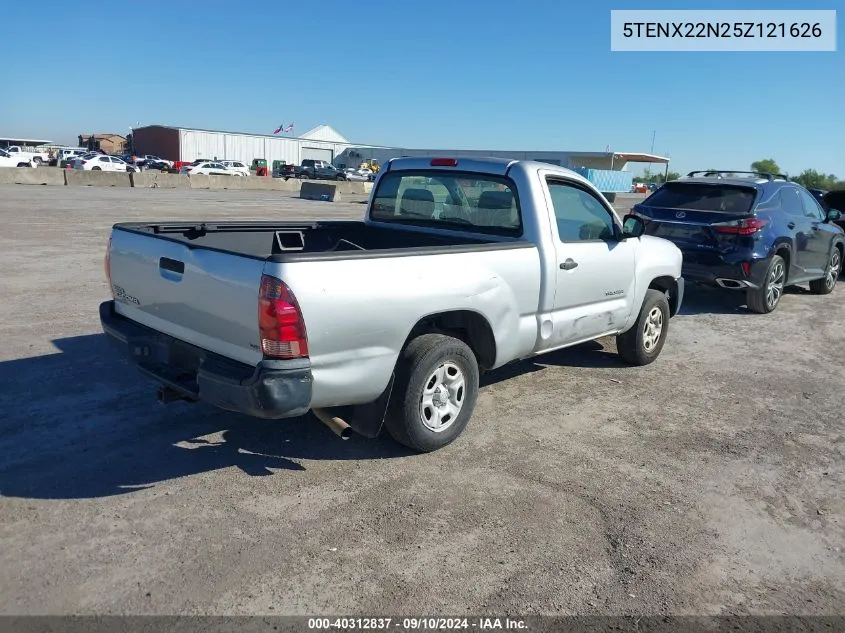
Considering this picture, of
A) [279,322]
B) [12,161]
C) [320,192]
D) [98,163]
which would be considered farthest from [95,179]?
[279,322]

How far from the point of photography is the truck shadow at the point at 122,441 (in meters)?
3.95

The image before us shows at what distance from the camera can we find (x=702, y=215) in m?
8.96

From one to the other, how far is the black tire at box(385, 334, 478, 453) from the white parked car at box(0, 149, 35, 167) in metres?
49.0

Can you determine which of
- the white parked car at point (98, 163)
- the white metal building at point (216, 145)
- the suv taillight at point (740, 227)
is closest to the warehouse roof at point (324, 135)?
the white metal building at point (216, 145)

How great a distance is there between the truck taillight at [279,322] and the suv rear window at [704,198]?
23.7ft

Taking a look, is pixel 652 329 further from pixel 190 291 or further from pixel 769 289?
pixel 190 291

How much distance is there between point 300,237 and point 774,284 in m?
6.79

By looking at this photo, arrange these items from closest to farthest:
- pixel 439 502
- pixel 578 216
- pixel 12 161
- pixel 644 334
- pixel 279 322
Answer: pixel 279 322 < pixel 439 502 < pixel 578 216 < pixel 644 334 < pixel 12 161

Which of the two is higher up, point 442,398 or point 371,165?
point 371,165

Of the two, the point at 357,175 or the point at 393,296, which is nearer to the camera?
the point at 393,296

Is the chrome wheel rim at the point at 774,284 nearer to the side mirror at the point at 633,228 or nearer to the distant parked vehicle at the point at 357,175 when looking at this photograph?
the side mirror at the point at 633,228

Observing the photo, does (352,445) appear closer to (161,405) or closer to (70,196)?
(161,405)

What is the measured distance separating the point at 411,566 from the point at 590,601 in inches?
32.7

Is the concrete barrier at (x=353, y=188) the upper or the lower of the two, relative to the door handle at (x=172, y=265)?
upper
